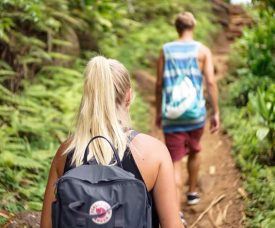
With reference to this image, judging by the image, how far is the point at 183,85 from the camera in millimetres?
4992

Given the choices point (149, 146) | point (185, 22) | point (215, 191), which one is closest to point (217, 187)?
point (215, 191)

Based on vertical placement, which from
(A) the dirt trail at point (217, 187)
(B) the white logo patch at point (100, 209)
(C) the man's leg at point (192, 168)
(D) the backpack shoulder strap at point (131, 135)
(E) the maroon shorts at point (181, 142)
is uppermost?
(D) the backpack shoulder strap at point (131, 135)

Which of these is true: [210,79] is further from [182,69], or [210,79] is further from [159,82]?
[159,82]

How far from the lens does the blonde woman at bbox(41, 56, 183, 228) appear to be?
8.00 ft

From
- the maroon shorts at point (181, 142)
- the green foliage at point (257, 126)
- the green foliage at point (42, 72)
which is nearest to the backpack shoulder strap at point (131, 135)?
the green foliage at point (257, 126)

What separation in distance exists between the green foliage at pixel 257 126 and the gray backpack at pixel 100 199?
7.17ft

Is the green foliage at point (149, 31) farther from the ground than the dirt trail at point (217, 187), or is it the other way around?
the green foliage at point (149, 31)

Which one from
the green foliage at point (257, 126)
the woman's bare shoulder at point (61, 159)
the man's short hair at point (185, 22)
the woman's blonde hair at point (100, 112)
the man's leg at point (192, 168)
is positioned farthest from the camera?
the man's leg at point (192, 168)

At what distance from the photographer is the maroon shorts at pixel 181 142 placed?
5.12 meters

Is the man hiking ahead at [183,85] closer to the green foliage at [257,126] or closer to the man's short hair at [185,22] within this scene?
the man's short hair at [185,22]

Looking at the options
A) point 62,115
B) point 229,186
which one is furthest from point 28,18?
point 229,186

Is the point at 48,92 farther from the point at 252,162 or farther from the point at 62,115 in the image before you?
the point at 252,162

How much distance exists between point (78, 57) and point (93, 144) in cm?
727

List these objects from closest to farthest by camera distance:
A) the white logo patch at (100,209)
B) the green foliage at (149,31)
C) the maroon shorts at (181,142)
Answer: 1. the white logo patch at (100,209)
2. the maroon shorts at (181,142)
3. the green foliage at (149,31)
